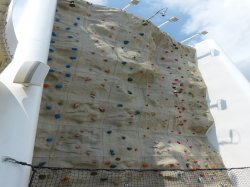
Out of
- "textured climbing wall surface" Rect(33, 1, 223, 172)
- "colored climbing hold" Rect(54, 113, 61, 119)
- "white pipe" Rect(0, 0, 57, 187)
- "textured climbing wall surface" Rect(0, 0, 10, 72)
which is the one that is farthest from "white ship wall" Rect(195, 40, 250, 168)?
"textured climbing wall surface" Rect(0, 0, 10, 72)

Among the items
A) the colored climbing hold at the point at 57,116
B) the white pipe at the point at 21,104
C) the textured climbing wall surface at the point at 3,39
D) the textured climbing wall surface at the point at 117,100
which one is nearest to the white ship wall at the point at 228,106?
the textured climbing wall surface at the point at 117,100

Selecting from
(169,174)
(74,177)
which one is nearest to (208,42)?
(169,174)

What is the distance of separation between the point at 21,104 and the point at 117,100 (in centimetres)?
385

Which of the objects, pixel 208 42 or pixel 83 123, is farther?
pixel 208 42

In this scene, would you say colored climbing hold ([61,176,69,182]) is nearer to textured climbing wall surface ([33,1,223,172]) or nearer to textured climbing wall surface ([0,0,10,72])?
textured climbing wall surface ([33,1,223,172])

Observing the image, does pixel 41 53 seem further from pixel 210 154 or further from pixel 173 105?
pixel 210 154

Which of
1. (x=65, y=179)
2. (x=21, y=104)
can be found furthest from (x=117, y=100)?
(x=21, y=104)

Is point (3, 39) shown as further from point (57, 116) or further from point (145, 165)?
point (145, 165)

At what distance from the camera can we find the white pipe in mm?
3115

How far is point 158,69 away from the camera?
9203 millimetres

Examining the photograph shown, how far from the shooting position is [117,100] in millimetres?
7418

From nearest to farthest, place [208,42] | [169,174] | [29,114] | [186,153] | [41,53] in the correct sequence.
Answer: [29,114], [41,53], [169,174], [186,153], [208,42]

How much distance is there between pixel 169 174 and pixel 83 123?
96.8 inches

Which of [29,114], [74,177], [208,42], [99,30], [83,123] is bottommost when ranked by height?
[74,177]
